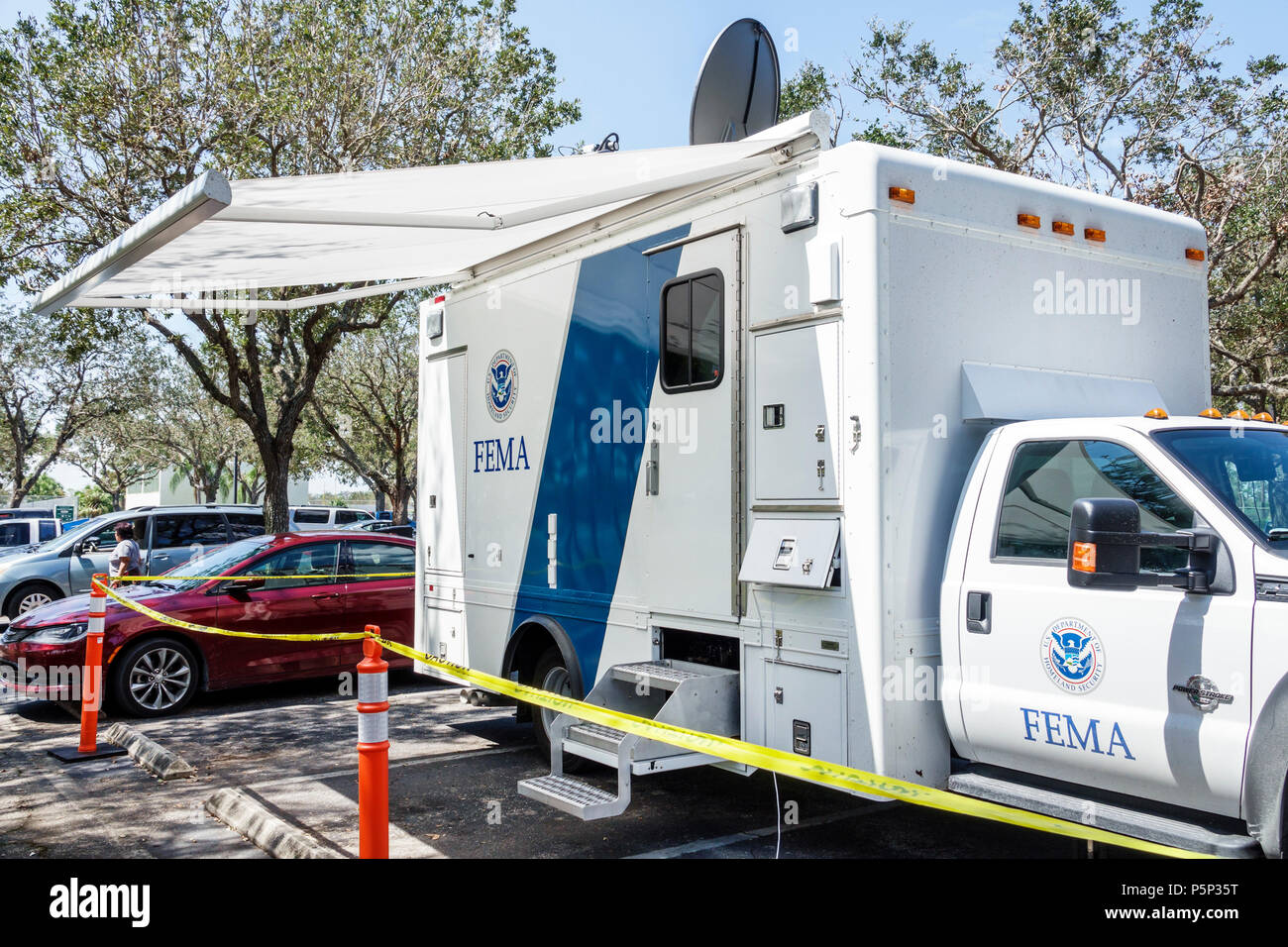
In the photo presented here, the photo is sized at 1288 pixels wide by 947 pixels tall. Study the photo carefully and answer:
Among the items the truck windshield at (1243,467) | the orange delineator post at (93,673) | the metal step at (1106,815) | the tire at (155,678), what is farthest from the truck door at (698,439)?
the tire at (155,678)

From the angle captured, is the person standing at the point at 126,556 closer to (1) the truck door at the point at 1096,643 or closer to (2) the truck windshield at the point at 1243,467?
(1) the truck door at the point at 1096,643

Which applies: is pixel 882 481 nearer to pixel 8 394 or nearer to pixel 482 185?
pixel 482 185

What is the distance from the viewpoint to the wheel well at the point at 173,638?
29.7ft

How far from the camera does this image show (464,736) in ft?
27.5

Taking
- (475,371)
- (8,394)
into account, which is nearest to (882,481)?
(475,371)

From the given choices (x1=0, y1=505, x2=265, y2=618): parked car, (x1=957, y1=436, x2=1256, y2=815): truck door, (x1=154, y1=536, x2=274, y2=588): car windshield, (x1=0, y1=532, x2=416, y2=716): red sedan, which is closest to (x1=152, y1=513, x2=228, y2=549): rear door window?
(x1=0, y1=505, x2=265, y2=618): parked car

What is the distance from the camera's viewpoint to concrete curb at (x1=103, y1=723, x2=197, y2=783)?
7.19 metres

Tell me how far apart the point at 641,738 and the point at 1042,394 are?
2.42 meters

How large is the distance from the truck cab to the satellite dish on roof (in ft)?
11.7

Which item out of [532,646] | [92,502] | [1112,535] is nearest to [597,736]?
[532,646]

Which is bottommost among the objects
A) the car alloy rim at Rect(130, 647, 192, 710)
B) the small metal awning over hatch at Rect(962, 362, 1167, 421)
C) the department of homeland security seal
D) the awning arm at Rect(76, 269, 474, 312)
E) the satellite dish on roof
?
the car alloy rim at Rect(130, 647, 192, 710)

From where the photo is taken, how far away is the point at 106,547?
50.3ft

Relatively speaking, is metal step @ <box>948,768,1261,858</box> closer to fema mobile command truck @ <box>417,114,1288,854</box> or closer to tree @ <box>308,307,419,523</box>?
fema mobile command truck @ <box>417,114,1288,854</box>

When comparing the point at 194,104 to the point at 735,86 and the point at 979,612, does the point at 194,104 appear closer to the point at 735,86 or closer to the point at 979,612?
the point at 735,86
